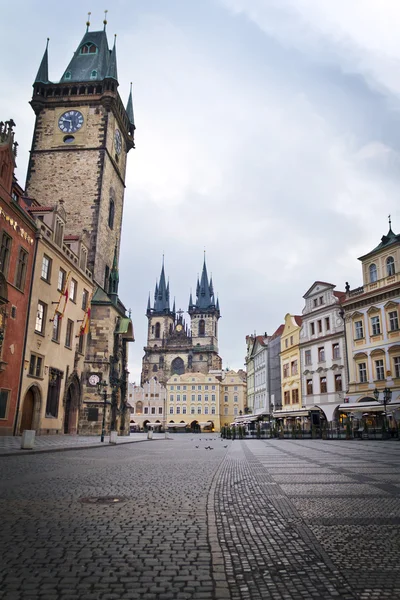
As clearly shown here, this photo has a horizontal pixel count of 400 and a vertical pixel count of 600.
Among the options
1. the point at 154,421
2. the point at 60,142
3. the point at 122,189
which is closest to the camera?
the point at 60,142

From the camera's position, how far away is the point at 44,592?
3350 millimetres

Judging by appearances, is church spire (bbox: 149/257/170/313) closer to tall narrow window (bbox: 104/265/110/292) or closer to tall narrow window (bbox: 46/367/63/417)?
tall narrow window (bbox: 104/265/110/292)

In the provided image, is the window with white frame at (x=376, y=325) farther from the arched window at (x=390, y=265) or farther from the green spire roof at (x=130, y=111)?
the green spire roof at (x=130, y=111)

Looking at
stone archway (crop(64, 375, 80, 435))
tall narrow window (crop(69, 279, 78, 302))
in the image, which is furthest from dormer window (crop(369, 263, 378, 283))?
stone archway (crop(64, 375, 80, 435))

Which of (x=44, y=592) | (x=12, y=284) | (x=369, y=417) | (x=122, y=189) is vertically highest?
(x=122, y=189)

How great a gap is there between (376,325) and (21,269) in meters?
28.0

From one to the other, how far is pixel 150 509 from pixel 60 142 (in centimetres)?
4337

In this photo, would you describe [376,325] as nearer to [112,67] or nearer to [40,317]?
[40,317]

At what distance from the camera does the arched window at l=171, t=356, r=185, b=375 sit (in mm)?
133762

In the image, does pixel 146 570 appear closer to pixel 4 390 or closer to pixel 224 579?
pixel 224 579

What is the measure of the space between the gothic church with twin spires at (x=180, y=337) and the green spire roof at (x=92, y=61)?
302 feet

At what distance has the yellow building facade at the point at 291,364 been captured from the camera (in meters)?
52.1

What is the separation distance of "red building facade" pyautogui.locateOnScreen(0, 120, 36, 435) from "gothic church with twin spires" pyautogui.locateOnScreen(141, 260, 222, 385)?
10731 cm

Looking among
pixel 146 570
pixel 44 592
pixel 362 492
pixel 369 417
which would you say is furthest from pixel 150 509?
pixel 369 417
